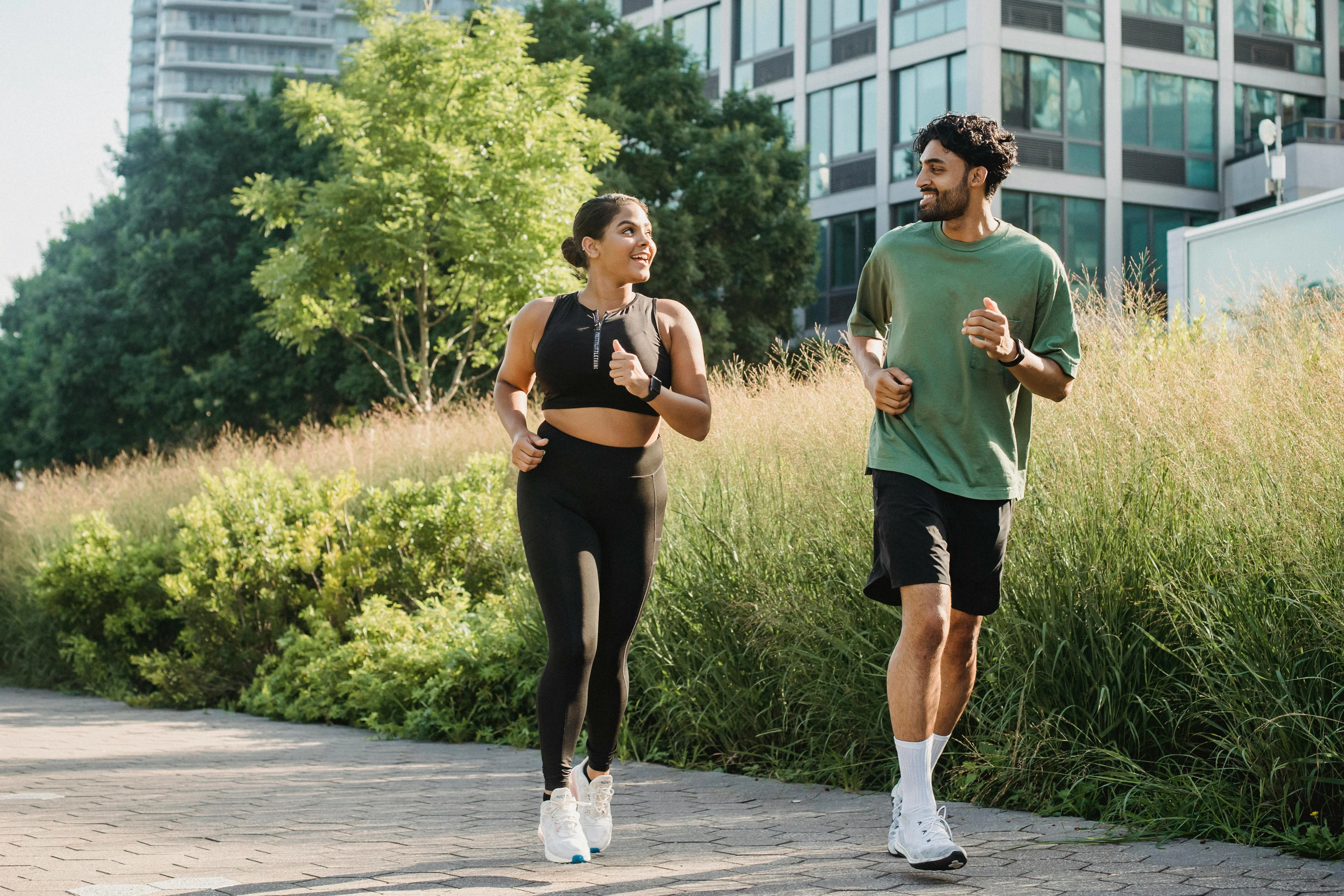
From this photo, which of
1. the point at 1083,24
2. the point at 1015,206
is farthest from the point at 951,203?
the point at 1083,24

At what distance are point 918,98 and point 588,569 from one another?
29639mm

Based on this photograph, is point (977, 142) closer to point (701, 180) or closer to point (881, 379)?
point (881, 379)

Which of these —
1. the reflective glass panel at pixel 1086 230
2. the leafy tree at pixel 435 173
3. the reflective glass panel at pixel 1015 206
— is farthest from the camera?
the reflective glass panel at pixel 1086 230

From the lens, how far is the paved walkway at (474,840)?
394 cm

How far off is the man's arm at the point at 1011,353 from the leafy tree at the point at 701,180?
23.8m

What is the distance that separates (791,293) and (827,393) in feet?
74.6

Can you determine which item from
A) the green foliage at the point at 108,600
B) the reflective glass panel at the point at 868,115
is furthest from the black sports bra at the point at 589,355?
the reflective glass panel at the point at 868,115

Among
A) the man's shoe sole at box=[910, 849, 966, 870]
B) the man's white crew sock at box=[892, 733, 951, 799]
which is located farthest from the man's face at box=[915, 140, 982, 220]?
the man's shoe sole at box=[910, 849, 966, 870]

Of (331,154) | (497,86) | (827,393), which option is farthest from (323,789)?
(331,154)

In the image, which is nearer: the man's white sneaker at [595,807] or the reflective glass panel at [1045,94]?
the man's white sneaker at [595,807]

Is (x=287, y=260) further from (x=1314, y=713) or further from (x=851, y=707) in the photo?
(x=1314, y=713)

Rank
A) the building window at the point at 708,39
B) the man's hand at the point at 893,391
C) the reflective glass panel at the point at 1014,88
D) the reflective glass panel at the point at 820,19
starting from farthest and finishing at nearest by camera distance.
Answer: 1. the building window at the point at 708,39
2. the reflective glass panel at the point at 820,19
3. the reflective glass panel at the point at 1014,88
4. the man's hand at the point at 893,391

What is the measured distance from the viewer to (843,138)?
34000mm

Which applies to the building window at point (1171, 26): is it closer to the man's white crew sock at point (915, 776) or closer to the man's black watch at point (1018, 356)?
the man's black watch at point (1018, 356)
